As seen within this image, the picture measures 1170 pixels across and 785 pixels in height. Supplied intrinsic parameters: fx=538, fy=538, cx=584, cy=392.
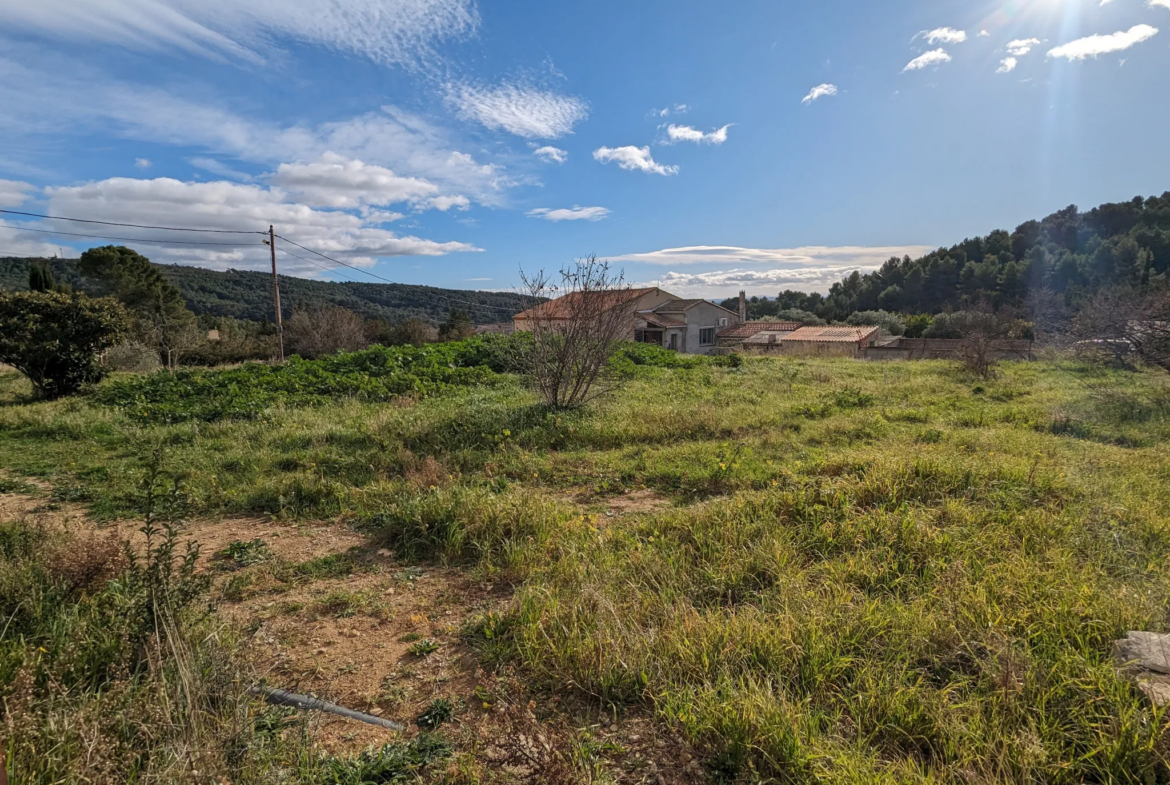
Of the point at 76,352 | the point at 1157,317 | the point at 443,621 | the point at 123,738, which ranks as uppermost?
the point at 1157,317

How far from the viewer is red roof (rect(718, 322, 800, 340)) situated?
115 ft

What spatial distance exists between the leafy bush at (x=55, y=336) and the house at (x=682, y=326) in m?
22.6

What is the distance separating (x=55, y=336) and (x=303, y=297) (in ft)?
122

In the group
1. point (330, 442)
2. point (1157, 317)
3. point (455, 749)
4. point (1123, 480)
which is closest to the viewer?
point (455, 749)

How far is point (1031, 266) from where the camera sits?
3675 centimetres

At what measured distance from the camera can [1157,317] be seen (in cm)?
1027

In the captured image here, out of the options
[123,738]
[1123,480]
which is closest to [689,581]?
[123,738]

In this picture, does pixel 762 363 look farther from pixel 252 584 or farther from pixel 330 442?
pixel 252 584

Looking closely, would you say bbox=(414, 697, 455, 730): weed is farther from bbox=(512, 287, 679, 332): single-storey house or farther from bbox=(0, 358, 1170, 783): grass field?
bbox=(512, 287, 679, 332): single-storey house

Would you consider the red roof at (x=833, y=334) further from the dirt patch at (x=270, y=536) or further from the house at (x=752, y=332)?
the dirt patch at (x=270, y=536)

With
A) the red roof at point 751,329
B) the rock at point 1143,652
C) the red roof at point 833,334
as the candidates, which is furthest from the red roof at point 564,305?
the red roof at point 751,329

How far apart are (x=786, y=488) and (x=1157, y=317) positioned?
10.4 m

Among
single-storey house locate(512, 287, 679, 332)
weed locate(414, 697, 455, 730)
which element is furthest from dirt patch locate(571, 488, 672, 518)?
single-storey house locate(512, 287, 679, 332)

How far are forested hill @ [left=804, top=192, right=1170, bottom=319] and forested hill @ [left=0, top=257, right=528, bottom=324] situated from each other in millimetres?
34314
